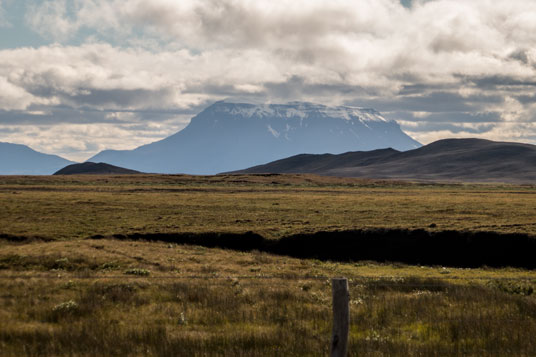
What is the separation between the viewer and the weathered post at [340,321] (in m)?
11.0

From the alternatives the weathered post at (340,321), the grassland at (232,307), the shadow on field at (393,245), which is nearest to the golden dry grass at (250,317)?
the grassland at (232,307)

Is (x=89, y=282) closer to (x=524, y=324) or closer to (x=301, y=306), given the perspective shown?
(x=301, y=306)

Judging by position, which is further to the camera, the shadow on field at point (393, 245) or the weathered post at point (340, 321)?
the shadow on field at point (393, 245)

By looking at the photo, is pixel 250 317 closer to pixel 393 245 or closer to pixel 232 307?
pixel 232 307

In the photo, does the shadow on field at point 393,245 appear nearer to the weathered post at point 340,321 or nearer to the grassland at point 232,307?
the grassland at point 232,307

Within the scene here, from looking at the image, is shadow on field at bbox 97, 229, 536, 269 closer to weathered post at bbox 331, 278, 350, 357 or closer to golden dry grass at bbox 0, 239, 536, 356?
golden dry grass at bbox 0, 239, 536, 356

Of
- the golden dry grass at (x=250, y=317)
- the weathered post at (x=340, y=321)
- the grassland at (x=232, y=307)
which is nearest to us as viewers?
the weathered post at (x=340, y=321)

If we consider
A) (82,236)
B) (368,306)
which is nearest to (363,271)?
(368,306)

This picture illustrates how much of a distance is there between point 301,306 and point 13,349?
33.9 ft

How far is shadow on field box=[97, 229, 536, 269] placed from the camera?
3928 centimetres

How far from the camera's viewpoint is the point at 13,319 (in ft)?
52.5

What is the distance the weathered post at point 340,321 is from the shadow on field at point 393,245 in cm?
3034

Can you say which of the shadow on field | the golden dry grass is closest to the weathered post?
the golden dry grass

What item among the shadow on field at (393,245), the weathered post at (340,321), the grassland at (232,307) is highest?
the weathered post at (340,321)
